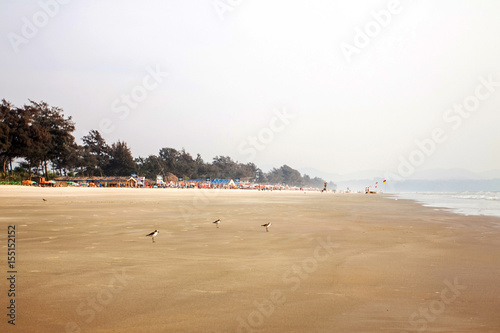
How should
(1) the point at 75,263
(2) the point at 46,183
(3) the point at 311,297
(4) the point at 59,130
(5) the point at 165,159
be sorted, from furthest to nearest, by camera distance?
(5) the point at 165,159
(4) the point at 59,130
(2) the point at 46,183
(1) the point at 75,263
(3) the point at 311,297

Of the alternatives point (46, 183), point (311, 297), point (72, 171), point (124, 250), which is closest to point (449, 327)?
point (311, 297)

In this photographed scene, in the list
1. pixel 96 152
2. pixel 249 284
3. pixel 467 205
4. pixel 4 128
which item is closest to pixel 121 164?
pixel 96 152

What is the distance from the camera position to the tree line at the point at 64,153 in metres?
58.7

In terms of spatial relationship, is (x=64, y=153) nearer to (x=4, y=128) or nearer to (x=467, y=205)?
(x=4, y=128)

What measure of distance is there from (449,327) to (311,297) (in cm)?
167

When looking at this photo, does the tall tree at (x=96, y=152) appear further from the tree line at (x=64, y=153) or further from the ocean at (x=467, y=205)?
the ocean at (x=467, y=205)

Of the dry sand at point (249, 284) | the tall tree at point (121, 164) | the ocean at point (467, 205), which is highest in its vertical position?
the tall tree at point (121, 164)

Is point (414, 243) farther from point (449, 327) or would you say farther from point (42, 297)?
point (42, 297)

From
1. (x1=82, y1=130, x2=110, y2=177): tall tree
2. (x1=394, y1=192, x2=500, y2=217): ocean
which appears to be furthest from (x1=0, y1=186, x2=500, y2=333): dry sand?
(x1=82, y1=130, x2=110, y2=177): tall tree

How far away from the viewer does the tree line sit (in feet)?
192

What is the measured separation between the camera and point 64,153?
2744 inches

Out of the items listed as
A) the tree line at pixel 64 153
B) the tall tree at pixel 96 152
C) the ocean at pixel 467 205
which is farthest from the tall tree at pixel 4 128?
the ocean at pixel 467 205

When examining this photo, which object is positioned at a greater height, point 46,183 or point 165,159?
point 165,159

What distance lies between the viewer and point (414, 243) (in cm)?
1041
